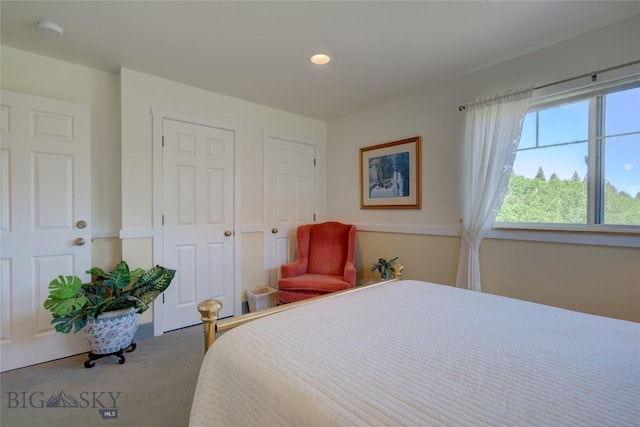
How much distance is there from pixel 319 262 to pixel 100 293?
210cm

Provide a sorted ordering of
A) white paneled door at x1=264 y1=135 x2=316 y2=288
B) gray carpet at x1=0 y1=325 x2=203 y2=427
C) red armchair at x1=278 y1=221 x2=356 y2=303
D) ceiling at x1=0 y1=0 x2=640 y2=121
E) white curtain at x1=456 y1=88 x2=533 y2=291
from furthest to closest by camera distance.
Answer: white paneled door at x1=264 y1=135 x2=316 y2=288
red armchair at x1=278 y1=221 x2=356 y2=303
white curtain at x1=456 y1=88 x2=533 y2=291
ceiling at x1=0 y1=0 x2=640 y2=121
gray carpet at x1=0 y1=325 x2=203 y2=427

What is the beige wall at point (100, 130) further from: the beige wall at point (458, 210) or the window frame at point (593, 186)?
the window frame at point (593, 186)

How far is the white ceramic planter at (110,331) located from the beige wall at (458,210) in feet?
8.17

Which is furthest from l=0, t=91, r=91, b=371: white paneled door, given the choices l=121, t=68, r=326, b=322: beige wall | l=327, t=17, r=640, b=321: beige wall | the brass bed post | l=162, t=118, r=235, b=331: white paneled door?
l=327, t=17, r=640, b=321: beige wall

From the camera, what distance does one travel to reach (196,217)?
2.95 metres

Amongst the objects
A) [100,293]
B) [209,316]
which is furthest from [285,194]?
[209,316]

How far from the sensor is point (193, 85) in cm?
288

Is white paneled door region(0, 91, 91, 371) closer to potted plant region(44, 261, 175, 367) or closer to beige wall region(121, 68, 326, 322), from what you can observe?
potted plant region(44, 261, 175, 367)

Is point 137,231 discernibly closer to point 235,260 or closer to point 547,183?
point 235,260

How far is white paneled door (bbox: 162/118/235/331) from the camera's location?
278 centimetres

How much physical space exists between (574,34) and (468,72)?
737 mm

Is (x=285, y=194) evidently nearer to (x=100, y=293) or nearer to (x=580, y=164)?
(x=100, y=293)

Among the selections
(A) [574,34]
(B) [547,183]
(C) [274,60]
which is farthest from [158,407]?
(A) [574,34]

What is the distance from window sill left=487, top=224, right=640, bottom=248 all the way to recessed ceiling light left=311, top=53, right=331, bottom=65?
6.63 ft
